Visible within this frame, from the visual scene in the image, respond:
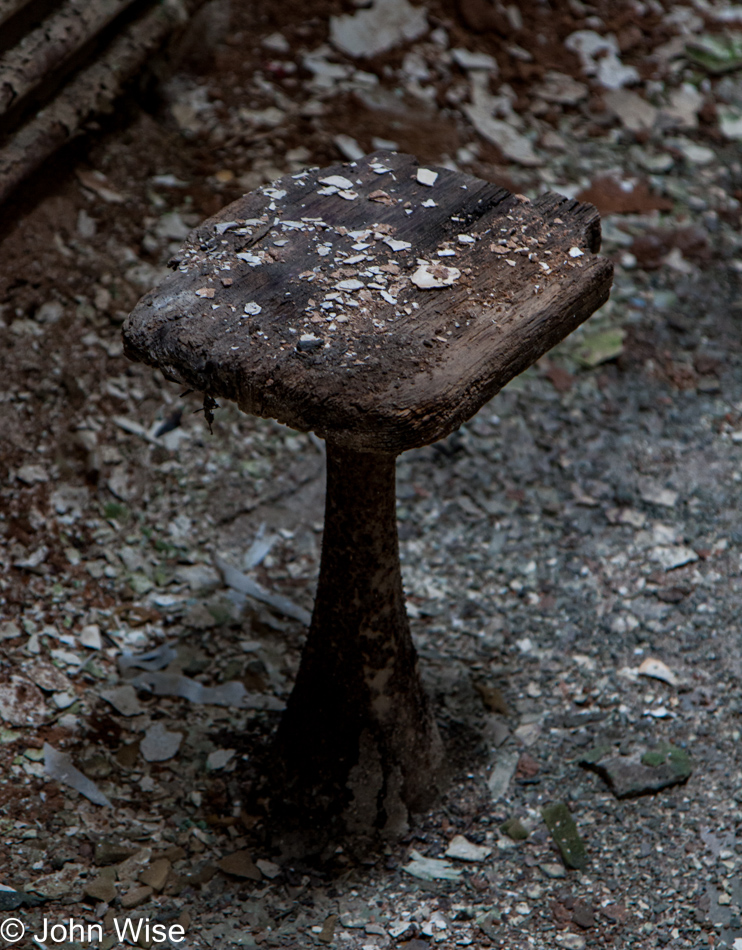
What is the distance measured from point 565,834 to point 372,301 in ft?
3.56

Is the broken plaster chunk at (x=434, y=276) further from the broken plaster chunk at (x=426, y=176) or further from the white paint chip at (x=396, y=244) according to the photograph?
the broken plaster chunk at (x=426, y=176)

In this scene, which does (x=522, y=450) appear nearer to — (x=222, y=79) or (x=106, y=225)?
(x=106, y=225)

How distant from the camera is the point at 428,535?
257 centimetres

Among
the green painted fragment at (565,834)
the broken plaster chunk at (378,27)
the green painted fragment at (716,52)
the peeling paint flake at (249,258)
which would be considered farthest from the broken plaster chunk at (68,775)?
the green painted fragment at (716,52)

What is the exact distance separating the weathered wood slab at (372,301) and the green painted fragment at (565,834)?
0.91 m

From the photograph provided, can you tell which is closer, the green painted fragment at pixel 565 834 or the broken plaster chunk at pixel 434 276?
the broken plaster chunk at pixel 434 276

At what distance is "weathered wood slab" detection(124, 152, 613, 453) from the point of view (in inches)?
54.7

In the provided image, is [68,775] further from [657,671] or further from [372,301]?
[657,671]

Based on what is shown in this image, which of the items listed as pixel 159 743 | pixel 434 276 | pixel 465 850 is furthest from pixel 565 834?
pixel 434 276

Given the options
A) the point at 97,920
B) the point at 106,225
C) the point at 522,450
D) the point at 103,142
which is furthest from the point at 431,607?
the point at 103,142

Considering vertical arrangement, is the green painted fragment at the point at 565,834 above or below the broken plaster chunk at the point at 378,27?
below

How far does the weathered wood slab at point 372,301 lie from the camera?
1390 millimetres

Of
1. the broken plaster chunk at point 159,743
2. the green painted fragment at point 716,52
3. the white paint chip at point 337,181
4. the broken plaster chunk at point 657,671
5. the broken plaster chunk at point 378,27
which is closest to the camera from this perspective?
the white paint chip at point 337,181

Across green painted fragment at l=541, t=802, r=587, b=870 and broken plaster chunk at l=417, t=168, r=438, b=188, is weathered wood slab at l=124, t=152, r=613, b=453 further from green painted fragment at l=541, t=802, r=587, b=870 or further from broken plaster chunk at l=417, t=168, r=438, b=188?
green painted fragment at l=541, t=802, r=587, b=870
